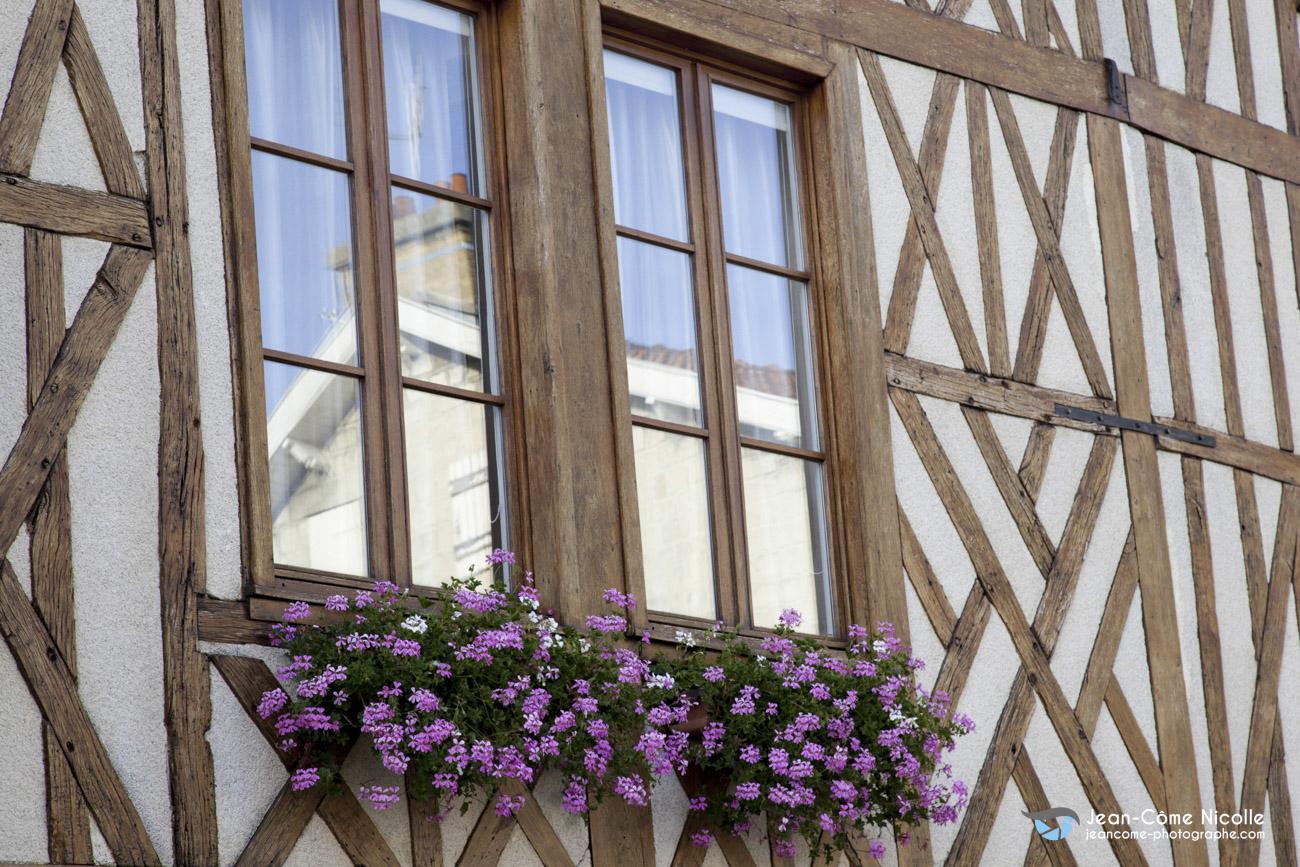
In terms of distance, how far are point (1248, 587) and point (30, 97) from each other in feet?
14.2

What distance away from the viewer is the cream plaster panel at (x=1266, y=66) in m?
7.00

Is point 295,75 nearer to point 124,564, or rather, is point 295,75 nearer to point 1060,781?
point 124,564

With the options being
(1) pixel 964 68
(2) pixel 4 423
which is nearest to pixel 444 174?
(2) pixel 4 423

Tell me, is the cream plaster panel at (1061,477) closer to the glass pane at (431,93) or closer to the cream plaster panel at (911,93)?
the cream plaster panel at (911,93)

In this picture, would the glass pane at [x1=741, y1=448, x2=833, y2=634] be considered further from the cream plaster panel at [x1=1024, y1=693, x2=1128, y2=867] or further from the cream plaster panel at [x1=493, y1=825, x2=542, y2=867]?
the cream plaster panel at [x1=493, y1=825, x2=542, y2=867]

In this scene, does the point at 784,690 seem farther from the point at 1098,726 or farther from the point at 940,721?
the point at 1098,726

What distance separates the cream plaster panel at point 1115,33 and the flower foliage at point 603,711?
8.50ft

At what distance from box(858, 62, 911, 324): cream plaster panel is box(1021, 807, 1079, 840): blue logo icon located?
156 cm

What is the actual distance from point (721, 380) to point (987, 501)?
0.98 metres

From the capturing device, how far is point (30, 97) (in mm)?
4031

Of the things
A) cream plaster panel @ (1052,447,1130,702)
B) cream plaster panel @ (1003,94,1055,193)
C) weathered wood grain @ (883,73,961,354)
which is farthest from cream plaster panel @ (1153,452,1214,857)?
weathered wood grain @ (883,73,961,354)

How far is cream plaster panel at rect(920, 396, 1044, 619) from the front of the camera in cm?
555

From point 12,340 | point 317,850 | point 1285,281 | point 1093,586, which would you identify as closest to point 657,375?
point 1093,586

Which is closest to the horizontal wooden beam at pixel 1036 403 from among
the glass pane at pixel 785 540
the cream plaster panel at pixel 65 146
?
the glass pane at pixel 785 540
